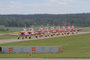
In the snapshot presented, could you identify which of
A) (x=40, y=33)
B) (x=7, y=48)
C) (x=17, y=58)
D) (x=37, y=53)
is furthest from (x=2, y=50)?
(x=40, y=33)

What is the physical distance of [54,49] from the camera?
40.7m

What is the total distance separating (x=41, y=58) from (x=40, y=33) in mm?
62918

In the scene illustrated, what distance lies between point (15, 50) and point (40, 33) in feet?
182

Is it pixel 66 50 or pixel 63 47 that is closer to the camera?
pixel 66 50

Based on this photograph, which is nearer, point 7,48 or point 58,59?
point 58,59

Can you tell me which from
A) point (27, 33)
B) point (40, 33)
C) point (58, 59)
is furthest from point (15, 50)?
point (40, 33)

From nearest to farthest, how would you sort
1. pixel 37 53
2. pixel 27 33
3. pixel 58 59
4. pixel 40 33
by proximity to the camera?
pixel 58 59 < pixel 37 53 < pixel 27 33 < pixel 40 33

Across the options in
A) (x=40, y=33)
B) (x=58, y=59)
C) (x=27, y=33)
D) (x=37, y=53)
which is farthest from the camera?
(x=40, y=33)

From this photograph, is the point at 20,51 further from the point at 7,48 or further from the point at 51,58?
the point at 51,58

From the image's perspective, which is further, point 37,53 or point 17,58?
point 37,53

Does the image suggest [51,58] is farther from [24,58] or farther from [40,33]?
[40,33]

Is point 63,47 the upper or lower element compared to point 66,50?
upper

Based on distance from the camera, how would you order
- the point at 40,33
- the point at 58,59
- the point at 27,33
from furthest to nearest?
1. the point at 40,33
2. the point at 27,33
3. the point at 58,59

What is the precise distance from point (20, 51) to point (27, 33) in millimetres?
47603
